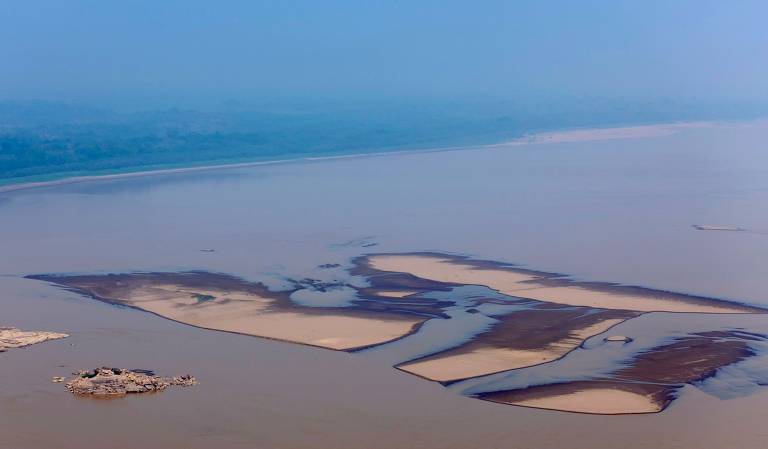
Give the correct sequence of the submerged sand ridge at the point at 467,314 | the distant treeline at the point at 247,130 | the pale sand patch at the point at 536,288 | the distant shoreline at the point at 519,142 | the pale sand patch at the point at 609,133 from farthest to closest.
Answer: the pale sand patch at the point at 609,133 → the distant treeline at the point at 247,130 → the distant shoreline at the point at 519,142 → the pale sand patch at the point at 536,288 → the submerged sand ridge at the point at 467,314

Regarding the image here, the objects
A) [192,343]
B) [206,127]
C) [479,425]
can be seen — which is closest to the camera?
[479,425]

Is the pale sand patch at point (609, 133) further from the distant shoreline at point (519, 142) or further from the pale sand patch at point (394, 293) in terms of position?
the pale sand patch at point (394, 293)

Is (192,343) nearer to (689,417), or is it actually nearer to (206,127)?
(689,417)

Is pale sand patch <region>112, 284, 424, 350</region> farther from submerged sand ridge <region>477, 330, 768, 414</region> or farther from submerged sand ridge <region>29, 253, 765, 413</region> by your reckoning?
submerged sand ridge <region>477, 330, 768, 414</region>

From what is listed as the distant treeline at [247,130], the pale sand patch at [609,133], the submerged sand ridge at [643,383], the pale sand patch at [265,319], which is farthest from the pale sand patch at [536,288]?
the pale sand patch at [609,133]

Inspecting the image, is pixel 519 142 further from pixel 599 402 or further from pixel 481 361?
pixel 599 402

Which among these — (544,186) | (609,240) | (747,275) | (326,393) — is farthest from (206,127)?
(326,393)

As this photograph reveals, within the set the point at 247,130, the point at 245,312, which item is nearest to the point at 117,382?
the point at 245,312
